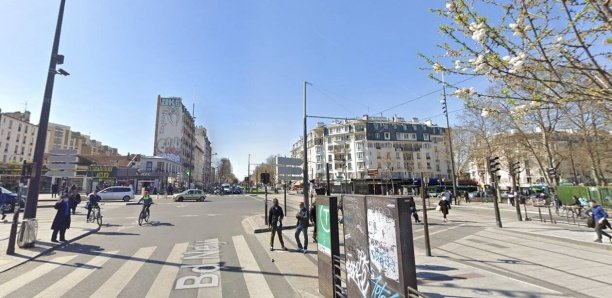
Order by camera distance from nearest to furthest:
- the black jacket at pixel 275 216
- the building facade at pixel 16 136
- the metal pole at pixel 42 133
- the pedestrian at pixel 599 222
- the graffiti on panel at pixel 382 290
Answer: the graffiti on panel at pixel 382 290
the metal pole at pixel 42 133
the black jacket at pixel 275 216
the pedestrian at pixel 599 222
the building facade at pixel 16 136

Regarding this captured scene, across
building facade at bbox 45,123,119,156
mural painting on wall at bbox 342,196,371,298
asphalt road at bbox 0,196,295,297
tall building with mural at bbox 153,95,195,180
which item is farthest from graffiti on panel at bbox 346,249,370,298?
building facade at bbox 45,123,119,156

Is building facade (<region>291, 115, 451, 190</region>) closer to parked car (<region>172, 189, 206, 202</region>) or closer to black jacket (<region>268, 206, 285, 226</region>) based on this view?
parked car (<region>172, 189, 206, 202</region>)

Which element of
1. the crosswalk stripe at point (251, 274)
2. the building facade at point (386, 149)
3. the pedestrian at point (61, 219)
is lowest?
the crosswalk stripe at point (251, 274)

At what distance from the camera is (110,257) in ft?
29.8

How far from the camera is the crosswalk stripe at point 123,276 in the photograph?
6109mm

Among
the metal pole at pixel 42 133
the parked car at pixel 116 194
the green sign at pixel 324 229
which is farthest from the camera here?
the parked car at pixel 116 194

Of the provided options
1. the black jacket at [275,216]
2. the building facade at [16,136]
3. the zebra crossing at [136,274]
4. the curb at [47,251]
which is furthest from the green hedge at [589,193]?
the building facade at [16,136]

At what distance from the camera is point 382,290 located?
4.20m

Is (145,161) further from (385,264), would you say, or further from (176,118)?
(385,264)

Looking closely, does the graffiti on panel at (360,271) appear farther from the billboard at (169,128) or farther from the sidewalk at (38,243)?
the billboard at (169,128)

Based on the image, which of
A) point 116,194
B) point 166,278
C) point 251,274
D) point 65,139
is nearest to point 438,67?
point 251,274

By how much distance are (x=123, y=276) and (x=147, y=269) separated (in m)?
0.65

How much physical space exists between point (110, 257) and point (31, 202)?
143 inches

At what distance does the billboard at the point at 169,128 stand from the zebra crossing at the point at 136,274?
63441mm
